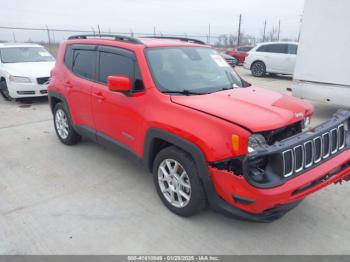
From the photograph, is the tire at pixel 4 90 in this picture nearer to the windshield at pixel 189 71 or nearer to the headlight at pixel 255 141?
the windshield at pixel 189 71

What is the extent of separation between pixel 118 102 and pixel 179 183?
4.28 feet

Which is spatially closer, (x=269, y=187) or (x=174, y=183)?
(x=269, y=187)

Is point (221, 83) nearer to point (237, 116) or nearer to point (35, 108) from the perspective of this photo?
point (237, 116)

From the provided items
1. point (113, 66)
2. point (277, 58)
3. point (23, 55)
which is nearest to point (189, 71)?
point (113, 66)

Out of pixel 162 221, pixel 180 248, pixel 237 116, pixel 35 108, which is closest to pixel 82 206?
pixel 162 221

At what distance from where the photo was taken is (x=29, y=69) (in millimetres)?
8844

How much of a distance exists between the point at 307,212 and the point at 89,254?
7.67ft

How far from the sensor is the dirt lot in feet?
9.88

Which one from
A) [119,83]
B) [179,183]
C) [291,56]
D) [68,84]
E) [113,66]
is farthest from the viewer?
[291,56]

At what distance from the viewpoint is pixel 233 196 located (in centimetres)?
278

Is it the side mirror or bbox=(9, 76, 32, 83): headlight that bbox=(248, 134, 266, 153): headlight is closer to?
the side mirror

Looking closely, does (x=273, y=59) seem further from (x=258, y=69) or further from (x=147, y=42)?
(x=147, y=42)

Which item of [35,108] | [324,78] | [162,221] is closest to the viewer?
[162,221]

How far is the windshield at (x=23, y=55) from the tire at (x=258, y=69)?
945 cm
